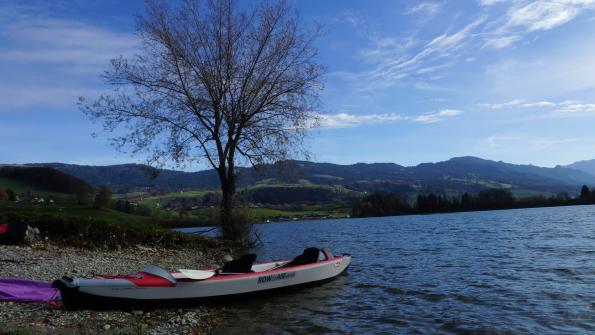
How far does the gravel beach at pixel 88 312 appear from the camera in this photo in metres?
7.30

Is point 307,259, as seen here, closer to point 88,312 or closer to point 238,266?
point 238,266

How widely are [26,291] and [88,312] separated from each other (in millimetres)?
1619

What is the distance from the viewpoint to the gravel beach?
7.30 m

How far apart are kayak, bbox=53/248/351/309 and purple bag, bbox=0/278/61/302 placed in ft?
2.35

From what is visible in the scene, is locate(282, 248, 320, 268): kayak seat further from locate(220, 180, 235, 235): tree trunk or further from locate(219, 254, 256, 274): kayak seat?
locate(220, 180, 235, 235): tree trunk

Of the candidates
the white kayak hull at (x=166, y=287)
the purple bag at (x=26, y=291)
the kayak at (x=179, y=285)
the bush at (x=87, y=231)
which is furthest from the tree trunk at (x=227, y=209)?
the purple bag at (x=26, y=291)

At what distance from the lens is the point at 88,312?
8445mm

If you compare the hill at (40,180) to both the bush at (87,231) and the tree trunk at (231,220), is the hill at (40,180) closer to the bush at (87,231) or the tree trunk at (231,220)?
the tree trunk at (231,220)

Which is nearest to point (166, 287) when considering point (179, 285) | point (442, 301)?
point (179, 285)

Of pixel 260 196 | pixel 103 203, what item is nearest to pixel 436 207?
pixel 260 196

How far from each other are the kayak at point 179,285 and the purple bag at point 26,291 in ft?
2.35

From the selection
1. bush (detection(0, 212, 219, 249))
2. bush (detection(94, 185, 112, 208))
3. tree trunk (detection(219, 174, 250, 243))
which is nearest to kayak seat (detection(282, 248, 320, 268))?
bush (detection(0, 212, 219, 249))

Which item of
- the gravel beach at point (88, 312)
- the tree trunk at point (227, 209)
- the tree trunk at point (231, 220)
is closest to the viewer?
the gravel beach at point (88, 312)

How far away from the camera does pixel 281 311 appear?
10.2 meters
